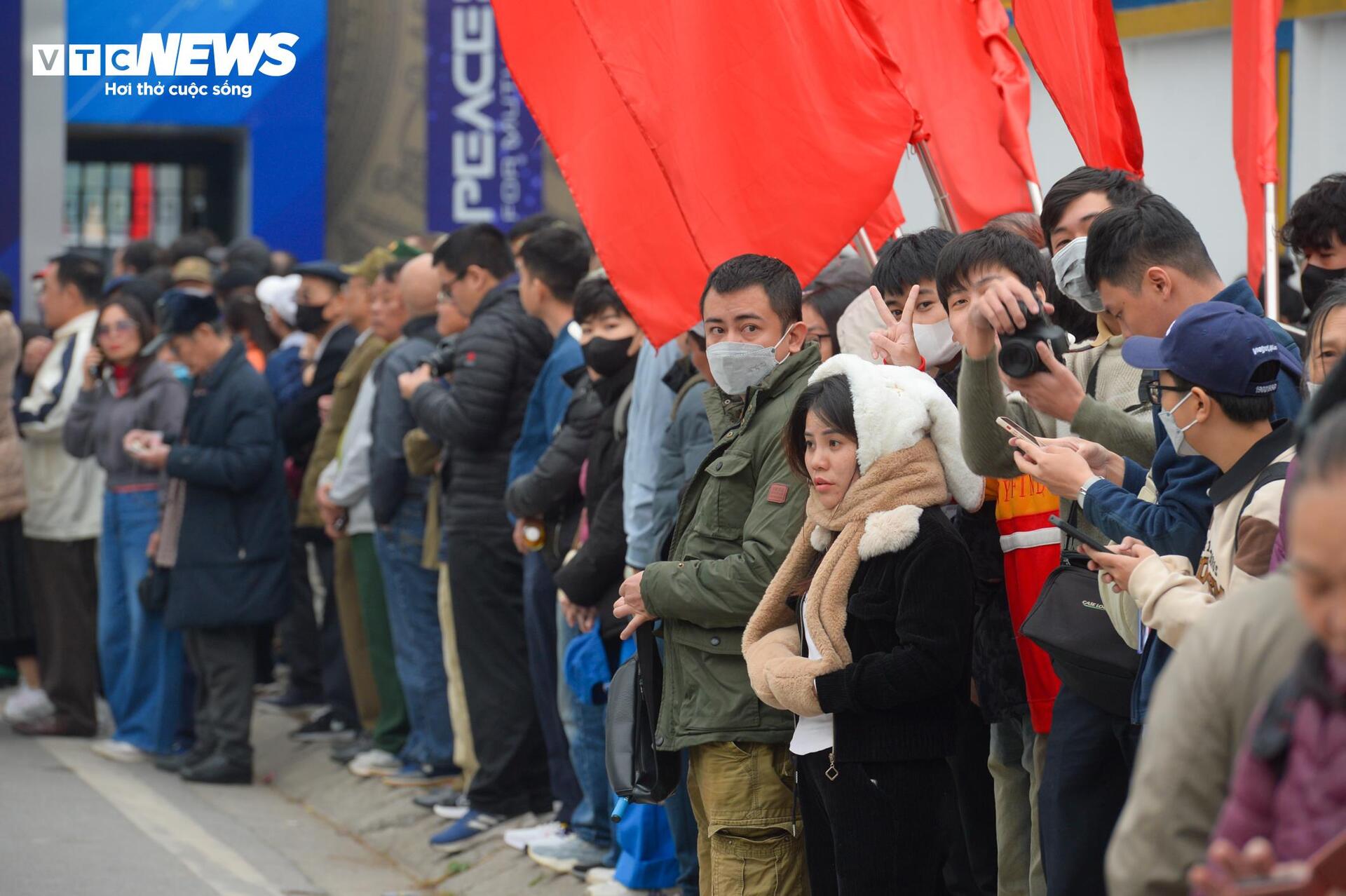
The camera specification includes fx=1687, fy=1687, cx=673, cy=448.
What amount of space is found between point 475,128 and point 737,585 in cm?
1602

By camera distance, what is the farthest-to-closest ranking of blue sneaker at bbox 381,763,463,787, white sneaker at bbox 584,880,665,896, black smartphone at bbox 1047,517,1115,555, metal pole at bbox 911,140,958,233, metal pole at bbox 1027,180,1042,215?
blue sneaker at bbox 381,763,463,787, metal pole at bbox 1027,180,1042,215, white sneaker at bbox 584,880,665,896, metal pole at bbox 911,140,958,233, black smartphone at bbox 1047,517,1115,555

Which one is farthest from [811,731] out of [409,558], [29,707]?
[29,707]

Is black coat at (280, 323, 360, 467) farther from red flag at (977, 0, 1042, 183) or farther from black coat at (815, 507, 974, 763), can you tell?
black coat at (815, 507, 974, 763)

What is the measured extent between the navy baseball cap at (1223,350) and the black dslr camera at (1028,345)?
56cm

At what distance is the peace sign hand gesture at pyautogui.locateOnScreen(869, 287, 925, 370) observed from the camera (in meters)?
4.40

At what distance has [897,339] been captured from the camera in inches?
174

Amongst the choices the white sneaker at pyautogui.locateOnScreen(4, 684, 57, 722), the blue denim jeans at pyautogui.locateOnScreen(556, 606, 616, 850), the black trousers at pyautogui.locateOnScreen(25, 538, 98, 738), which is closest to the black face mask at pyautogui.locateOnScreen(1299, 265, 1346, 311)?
the blue denim jeans at pyautogui.locateOnScreen(556, 606, 616, 850)

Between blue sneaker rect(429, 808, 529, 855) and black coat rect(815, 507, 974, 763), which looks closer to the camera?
black coat rect(815, 507, 974, 763)

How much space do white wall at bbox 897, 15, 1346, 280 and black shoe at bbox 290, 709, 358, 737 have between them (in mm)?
5319

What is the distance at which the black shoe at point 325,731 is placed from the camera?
29.6 ft


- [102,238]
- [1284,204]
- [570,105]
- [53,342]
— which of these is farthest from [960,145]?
[102,238]

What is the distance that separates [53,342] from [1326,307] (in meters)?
7.88

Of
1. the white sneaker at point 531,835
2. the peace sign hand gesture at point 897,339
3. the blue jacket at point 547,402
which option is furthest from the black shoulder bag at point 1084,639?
the white sneaker at point 531,835

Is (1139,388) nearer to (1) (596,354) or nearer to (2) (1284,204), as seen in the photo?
(1) (596,354)
